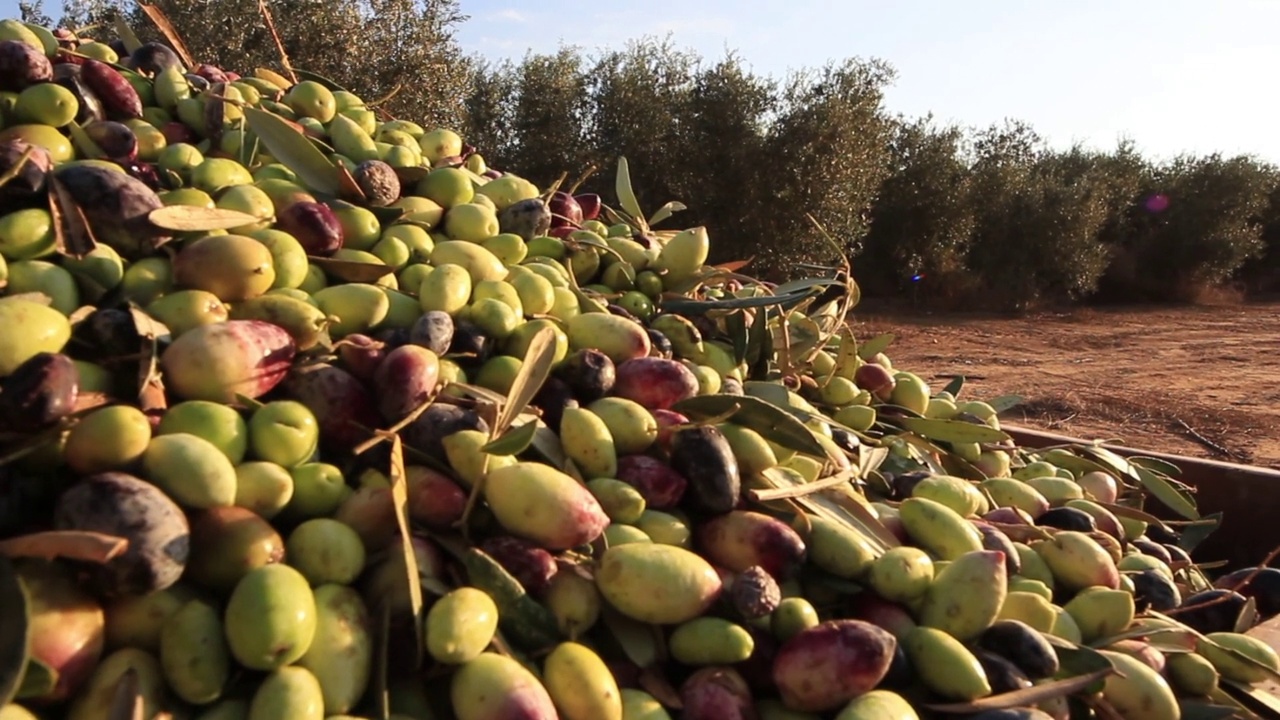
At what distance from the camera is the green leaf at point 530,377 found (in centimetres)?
148

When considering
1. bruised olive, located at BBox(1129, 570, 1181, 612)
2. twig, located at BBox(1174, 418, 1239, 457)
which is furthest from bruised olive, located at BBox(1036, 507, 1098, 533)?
twig, located at BBox(1174, 418, 1239, 457)

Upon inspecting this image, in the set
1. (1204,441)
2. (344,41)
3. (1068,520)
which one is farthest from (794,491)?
(344,41)

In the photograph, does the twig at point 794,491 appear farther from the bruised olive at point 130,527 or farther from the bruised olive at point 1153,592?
the bruised olive at point 130,527

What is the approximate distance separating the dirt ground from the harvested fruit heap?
10.8 feet

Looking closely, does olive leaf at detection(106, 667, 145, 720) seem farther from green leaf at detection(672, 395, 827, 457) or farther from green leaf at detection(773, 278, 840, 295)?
green leaf at detection(773, 278, 840, 295)

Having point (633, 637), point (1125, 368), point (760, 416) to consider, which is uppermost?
point (760, 416)

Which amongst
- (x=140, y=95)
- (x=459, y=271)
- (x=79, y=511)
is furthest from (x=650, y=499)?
(x=140, y=95)

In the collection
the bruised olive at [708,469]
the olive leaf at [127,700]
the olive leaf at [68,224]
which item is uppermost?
the olive leaf at [68,224]

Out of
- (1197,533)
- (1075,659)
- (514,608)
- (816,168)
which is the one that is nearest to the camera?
(514,608)

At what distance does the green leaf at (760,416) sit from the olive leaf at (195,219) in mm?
836

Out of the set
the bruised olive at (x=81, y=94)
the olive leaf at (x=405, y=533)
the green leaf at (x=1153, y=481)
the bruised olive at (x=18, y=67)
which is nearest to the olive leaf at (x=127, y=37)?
the bruised olive at (x=81, y=94)

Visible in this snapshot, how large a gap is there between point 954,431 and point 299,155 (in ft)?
5.27

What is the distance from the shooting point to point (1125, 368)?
1159 cm

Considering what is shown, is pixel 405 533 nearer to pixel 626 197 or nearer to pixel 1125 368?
pixel 626 197
